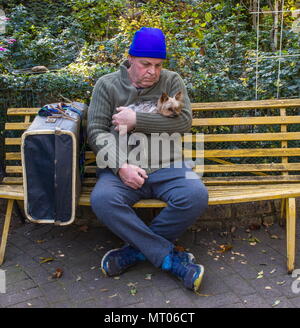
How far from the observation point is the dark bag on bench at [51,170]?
3.12 meters

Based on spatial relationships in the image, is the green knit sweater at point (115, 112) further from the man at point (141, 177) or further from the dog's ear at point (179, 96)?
the dog's ear at point (179, 96)

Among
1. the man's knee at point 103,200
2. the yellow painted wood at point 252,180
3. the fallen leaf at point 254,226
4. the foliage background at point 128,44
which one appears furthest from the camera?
the foliage background at point 128,44

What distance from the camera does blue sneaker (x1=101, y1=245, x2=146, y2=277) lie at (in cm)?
321

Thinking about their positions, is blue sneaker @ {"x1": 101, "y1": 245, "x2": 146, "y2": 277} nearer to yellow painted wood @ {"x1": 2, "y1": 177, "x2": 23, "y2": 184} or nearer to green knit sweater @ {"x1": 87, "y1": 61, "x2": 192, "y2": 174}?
green knit sweater @ {"x1": 87, "y1": 61, "x2": 192, "y2": 174}

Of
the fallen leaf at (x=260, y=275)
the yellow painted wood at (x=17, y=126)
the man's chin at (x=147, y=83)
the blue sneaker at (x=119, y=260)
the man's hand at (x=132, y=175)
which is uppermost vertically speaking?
the man's chin at (x=147, y=83)

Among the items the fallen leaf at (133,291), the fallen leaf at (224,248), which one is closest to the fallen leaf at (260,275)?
the fallen leaf at (224,248)

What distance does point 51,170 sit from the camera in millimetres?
3146

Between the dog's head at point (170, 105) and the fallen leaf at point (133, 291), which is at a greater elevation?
the dog's head at point (170, 105)

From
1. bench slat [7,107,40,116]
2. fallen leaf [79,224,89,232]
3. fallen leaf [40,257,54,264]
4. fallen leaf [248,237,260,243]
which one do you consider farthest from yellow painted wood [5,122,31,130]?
fallen leaf [248,237,260,243]

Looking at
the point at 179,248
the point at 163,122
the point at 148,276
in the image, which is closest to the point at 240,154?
the point at 163,122

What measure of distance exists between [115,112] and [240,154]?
1210mm
